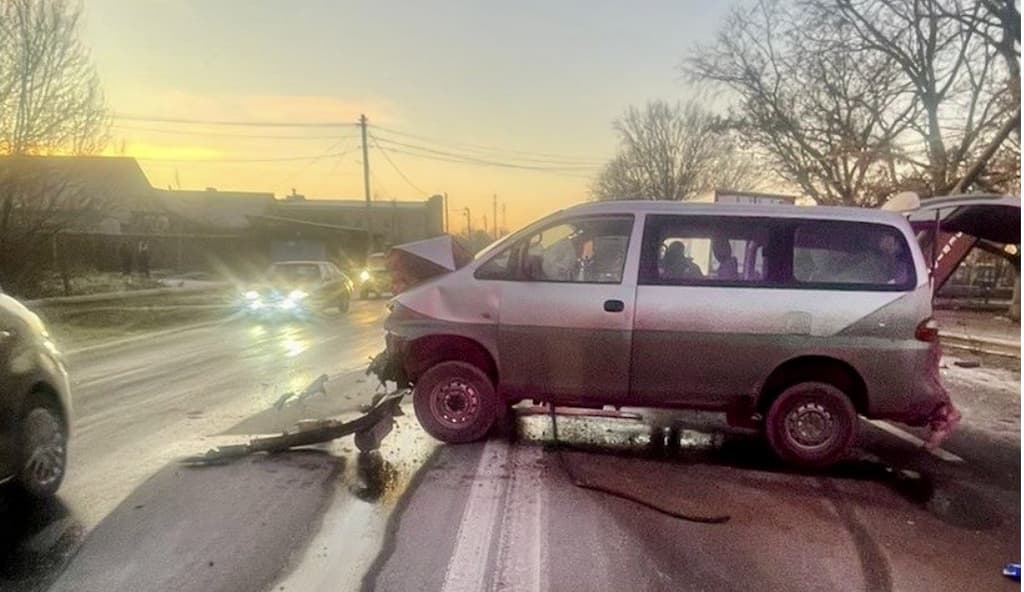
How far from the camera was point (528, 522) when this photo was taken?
15.0ft

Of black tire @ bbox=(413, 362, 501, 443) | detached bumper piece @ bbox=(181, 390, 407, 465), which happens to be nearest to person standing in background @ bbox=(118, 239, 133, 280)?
detached bumper piece @ bbox=(181, 390, 407, 465)

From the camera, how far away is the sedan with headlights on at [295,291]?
18.9m

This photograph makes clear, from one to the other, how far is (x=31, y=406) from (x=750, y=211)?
5501mm

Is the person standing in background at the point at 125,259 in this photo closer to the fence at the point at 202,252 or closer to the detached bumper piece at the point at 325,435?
the fence at the point at 202,252

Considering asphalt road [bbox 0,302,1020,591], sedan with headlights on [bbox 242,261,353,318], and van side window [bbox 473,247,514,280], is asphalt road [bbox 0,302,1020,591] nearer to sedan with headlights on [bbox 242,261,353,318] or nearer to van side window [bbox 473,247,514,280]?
van side window [bbox 473,247,514,280]

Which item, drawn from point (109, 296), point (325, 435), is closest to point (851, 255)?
point (325, 435)

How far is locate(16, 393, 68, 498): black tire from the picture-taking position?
466cm

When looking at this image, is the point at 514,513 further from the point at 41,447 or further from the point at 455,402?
the point at 41,447

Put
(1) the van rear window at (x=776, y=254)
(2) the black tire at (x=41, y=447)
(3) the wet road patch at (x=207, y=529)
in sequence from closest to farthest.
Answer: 1. (3) the wet road patch at (x=207, y=529)
2. (2) the black tire at (x=41, y=447)
3. (1) the van rear window at (x=776, y=254)

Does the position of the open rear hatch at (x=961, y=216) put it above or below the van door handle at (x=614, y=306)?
above

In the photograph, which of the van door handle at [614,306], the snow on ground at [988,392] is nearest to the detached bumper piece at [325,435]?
the van door handle at [614,306]

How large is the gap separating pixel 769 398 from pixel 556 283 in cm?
203

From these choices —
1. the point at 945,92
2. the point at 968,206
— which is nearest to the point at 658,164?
the point at 945,92

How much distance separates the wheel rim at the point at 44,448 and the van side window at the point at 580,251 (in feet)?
11.9
